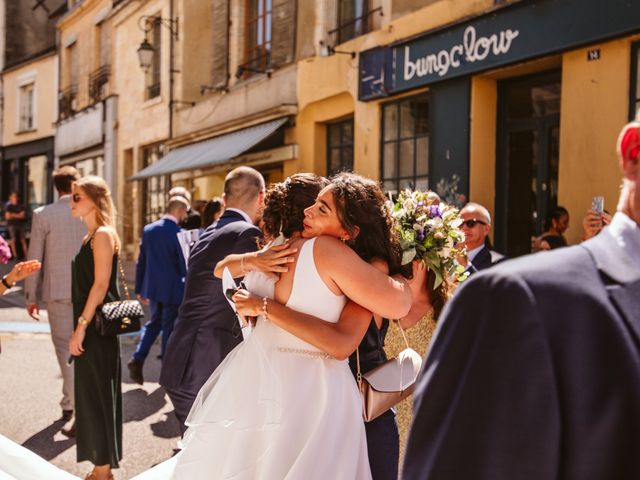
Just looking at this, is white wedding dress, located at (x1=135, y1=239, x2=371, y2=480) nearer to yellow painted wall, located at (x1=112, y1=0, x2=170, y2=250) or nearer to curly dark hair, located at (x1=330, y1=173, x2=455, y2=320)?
curly dark hair, located at (x1=330, y1=173, x2=455, y2=320)

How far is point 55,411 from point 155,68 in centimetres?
1643

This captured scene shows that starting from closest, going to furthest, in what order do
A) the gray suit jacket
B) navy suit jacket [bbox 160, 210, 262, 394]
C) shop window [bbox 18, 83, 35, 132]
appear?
1. navy suit jacket [bbox 160, 210, 262, 394]
2. the gray suit jacket
3. shop window [bbox 18, 83, 35, 132]

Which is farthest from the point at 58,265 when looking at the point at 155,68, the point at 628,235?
the point at 155,68

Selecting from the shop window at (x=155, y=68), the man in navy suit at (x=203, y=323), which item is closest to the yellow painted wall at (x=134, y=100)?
the shop window at (x=155, y=68)

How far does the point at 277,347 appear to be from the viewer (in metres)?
2.79

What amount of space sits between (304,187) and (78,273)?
2174mm

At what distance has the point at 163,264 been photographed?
7.48m

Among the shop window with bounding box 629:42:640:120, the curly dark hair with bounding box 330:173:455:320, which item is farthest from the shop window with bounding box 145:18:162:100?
the curly dark hair with bounding box 330:173:455:320

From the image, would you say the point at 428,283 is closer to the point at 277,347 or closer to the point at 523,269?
the point at 277,347

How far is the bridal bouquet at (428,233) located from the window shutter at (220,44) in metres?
14.1

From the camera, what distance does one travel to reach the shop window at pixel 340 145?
Answer: 1302cm

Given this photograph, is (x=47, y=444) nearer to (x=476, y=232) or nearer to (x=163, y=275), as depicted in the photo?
(x=163, y=275)

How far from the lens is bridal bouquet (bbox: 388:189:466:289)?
3.13 meters

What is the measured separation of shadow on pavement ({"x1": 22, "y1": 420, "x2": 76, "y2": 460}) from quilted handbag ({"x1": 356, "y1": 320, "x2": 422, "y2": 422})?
10.1 ft
